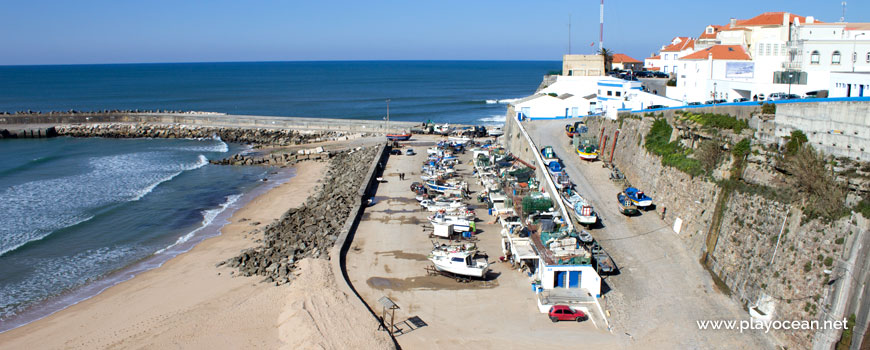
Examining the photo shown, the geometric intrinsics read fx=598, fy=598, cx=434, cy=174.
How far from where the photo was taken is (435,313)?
49.9 feet

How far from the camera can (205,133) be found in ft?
179

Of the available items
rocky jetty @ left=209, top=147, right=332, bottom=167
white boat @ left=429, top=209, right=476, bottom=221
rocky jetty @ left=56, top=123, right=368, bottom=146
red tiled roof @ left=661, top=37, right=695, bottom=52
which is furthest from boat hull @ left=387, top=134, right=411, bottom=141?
red tiled roof @ left=661, top=37, right=695, bottom=52

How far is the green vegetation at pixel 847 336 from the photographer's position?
11.5 metres

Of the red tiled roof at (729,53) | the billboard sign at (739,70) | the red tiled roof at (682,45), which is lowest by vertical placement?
the billboard sign at (739,70)

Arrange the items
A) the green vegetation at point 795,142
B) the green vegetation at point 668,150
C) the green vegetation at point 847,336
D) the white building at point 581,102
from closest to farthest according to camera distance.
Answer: the green vegetation at point 847,336, the green vegetation at point 795,142, the green vegetation at point 668,150, the white building at point 581,102

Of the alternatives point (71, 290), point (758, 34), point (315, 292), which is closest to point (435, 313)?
point (315, 292)

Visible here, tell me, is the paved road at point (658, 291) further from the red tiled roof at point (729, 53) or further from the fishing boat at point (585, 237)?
the red tiled roof at point (729, 53)

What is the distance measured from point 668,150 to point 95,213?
2519cm

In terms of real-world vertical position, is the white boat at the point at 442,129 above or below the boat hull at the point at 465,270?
above

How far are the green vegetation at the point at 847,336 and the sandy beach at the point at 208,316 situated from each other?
359 inches

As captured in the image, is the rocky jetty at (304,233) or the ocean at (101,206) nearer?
the rocky jetty at (304,233)

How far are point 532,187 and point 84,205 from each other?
21.8m

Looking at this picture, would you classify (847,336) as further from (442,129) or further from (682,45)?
(682,45)

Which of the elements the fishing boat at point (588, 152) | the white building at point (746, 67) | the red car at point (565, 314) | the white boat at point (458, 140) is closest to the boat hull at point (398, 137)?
the white boat at point (458, 140)
